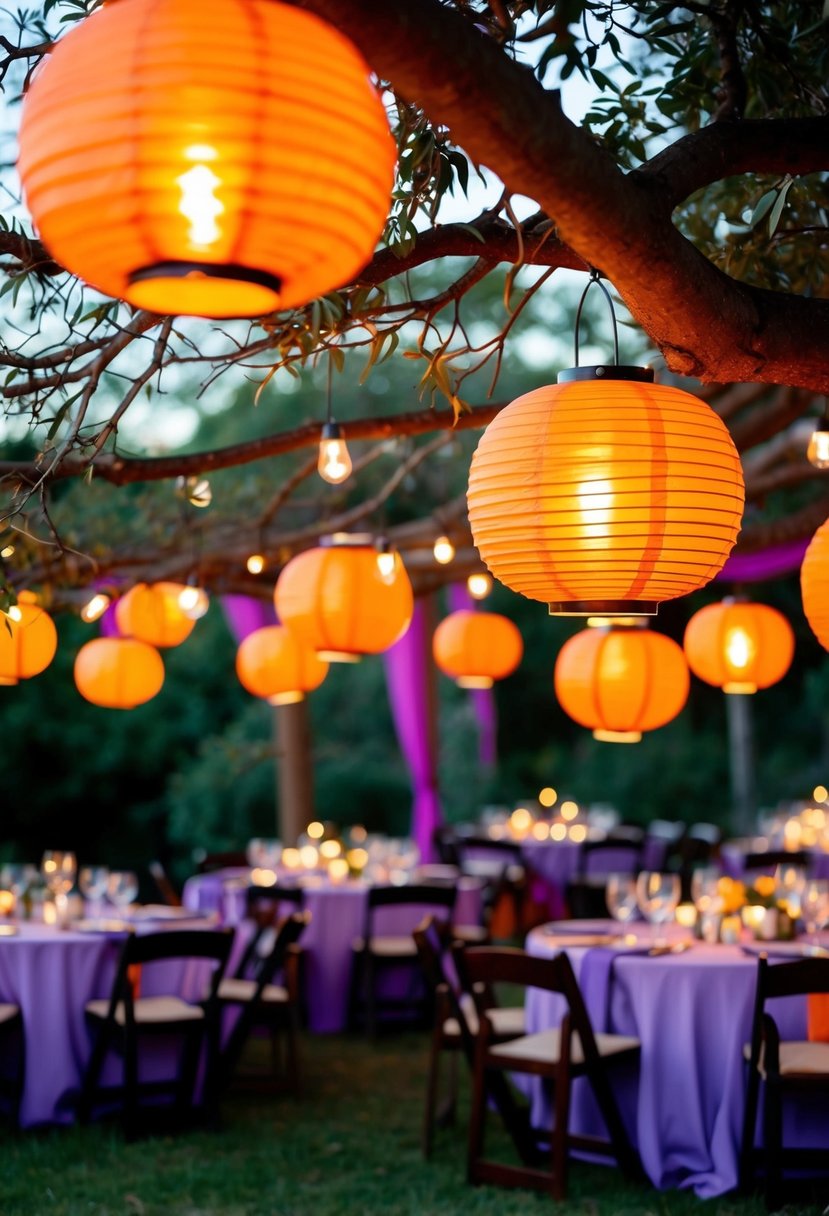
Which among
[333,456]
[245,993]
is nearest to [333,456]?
[333,456]

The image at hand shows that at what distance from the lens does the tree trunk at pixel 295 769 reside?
970 centimetres

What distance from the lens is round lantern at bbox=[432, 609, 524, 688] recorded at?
Answer: 7824 millimetres

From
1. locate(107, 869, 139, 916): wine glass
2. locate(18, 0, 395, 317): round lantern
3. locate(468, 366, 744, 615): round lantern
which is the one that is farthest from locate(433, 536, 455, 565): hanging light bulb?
locate(18, 0, 395, 317): round lantern

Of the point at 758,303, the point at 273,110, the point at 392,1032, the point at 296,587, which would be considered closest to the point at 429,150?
the point at 758,303

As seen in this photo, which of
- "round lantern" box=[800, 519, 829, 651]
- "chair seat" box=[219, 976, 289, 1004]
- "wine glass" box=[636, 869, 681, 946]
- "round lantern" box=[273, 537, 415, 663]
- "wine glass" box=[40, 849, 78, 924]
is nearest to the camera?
"round lantern" box=[800, 519, 829, 651]

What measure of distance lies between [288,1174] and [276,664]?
8.27 ft

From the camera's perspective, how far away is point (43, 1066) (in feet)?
18.2

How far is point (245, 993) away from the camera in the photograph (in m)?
6.21

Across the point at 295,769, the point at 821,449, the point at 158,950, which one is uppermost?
the point at 821,449

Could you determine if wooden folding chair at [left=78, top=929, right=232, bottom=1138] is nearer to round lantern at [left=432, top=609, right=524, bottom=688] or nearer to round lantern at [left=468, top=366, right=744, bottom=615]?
round lantern at [left=432, top=609, right=524, bottom=688]

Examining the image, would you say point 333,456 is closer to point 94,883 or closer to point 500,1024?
point 500,1024

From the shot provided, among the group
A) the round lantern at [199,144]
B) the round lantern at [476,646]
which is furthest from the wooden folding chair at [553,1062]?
the round lantern at [199,144]

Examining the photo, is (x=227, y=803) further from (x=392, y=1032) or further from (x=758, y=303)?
(x=758, y=303)

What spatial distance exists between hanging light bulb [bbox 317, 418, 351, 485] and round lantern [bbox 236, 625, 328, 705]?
2433 mm
